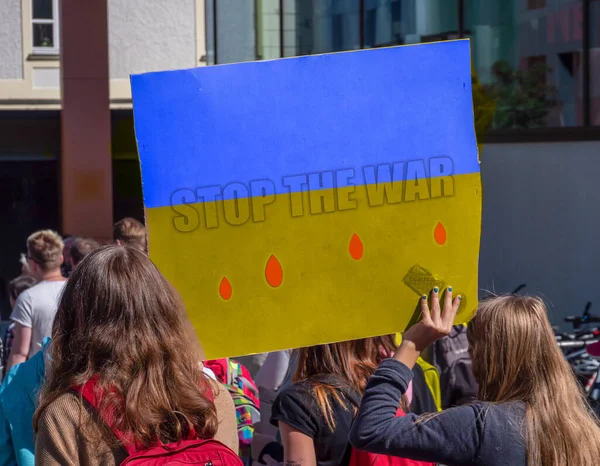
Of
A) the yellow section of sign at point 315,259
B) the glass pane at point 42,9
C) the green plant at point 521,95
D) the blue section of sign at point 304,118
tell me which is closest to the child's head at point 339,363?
the yellow section of sign at point 315,259

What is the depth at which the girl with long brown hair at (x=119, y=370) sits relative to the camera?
1.97 meters

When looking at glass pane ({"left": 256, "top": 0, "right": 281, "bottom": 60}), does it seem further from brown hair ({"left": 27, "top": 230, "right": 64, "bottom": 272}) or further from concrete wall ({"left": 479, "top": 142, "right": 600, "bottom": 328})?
brown hair ({"left": 27, "top": 230, "right": 64, "bottom": 272})

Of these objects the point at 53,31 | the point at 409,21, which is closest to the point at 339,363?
the point at 409,21

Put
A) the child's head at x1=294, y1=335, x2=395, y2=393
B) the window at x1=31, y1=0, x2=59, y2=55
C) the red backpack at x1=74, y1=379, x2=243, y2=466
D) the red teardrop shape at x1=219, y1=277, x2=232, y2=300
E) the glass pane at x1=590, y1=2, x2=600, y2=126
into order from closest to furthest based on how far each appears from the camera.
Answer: the red backpack at x1=74, y1=379, x2=243, y2=466 → the red teardrop shape at x1=219, y1=277, x2=232, y2=300 → the child's head at x1=294, y1=335, x2=395, y2=393 → the glass pane at x1=590, y1=2, x2=600, y2=126 → the window at x1=31, y1=0, x2=59, y2=55

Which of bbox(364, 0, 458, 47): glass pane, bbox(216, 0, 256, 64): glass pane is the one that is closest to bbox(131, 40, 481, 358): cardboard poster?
bbox(364, 0, 458, 47): glass pane

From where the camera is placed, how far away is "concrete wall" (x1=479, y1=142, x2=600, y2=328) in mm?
9008

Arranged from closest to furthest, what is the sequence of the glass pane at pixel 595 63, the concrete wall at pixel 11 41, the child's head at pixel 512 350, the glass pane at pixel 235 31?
the child's head at pixel 512 350
the glass pane at pixel 595 63
the glass pane at pixel 235 31
the concrete wall at pixel 11 41

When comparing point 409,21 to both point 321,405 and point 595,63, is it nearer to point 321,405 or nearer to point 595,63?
point 595,63

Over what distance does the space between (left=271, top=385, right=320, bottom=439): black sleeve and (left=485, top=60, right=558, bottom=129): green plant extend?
748 cm

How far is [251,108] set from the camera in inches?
94.7

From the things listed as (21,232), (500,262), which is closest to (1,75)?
(21,232)

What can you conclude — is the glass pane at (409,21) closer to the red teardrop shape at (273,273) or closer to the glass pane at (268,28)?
the glass pane at (268,28)

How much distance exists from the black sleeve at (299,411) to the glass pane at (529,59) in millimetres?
7301

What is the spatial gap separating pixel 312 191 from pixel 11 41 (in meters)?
20.4
